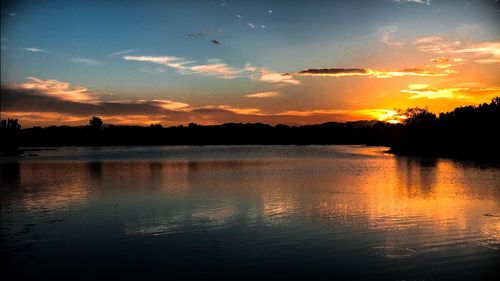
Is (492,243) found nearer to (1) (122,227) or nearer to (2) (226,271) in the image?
(2) (226,271)

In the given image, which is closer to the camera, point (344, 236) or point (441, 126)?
point (344, 236)

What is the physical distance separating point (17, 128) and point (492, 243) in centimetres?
19222

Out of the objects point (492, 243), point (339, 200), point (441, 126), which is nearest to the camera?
point (492, 243)

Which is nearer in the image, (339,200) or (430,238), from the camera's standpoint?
(430,238)

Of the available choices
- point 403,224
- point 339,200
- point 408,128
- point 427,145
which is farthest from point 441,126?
point 403,224

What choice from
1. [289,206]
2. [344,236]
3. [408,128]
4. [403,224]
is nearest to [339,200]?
[289,206]

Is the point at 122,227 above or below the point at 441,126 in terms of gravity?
below

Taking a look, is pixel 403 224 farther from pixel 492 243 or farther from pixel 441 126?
pixel 441 126

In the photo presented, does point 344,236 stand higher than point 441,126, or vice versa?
point 441,126

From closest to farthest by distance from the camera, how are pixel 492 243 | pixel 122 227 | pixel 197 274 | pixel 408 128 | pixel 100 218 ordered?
pixel 197 274
pixel 492 243
pixel 122 227
pixel 100 218
pixel 408 128

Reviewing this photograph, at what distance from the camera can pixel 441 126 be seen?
11962cm

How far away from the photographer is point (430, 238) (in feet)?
67.5

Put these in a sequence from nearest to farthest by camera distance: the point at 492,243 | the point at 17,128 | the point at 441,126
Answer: the point at 492,243, the point at 441,126, the point at 17,128

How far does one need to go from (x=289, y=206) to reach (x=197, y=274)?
1572cm
